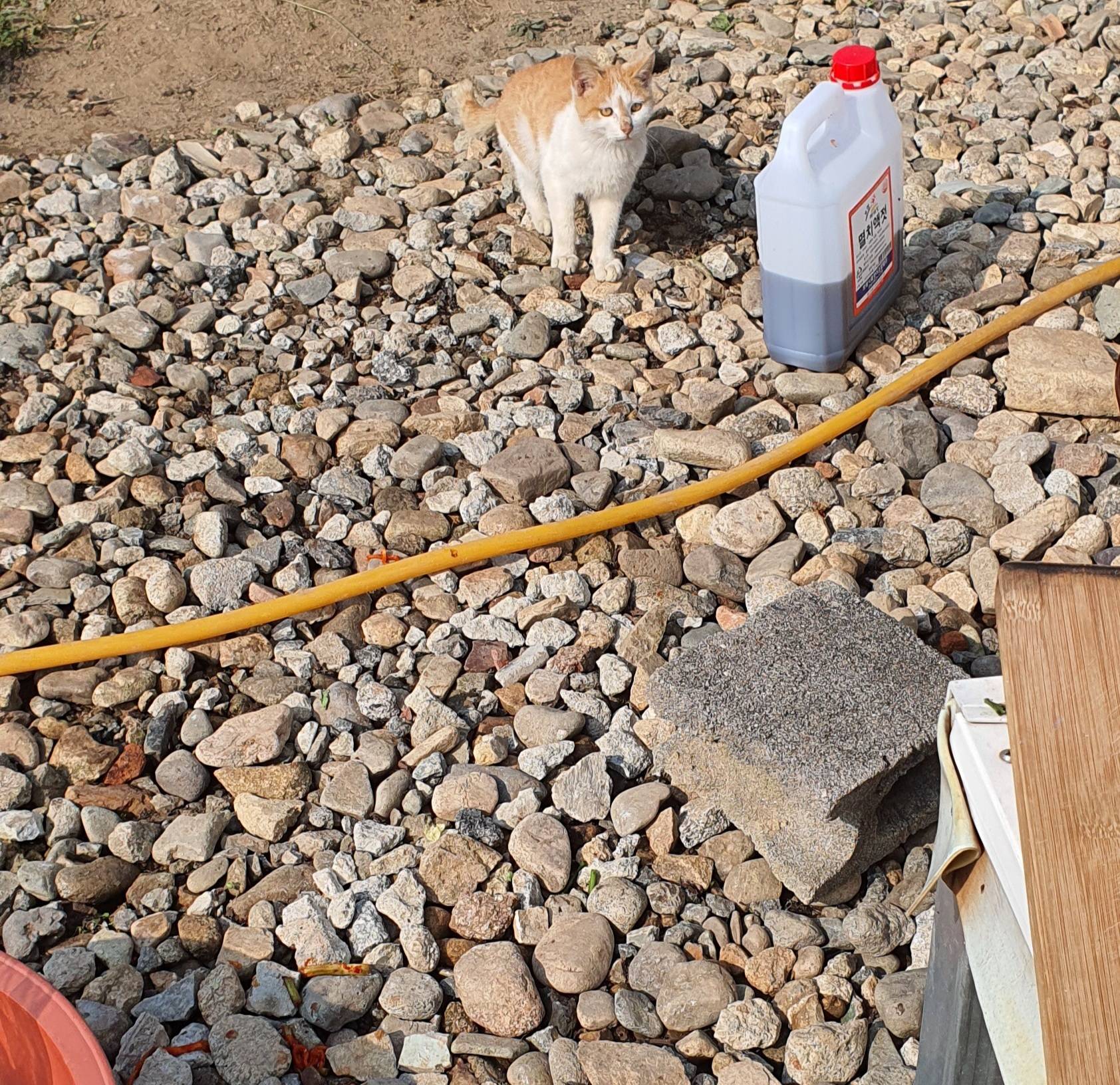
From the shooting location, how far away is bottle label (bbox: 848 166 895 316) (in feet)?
10.4

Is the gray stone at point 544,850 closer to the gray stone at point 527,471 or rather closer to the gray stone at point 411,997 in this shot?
the gray stone at point 411,997

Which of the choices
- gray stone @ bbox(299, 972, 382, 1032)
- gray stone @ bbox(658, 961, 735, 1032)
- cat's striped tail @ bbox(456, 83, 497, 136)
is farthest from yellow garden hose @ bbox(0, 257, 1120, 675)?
cat's striped tail @ bbox(456, 83, 497, 136)

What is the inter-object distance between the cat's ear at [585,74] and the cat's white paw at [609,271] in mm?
477

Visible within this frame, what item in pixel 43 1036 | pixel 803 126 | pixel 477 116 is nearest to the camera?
pixel 43 1036

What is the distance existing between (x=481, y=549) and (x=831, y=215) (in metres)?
1.20

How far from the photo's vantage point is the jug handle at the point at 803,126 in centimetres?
301

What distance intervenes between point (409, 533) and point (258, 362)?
91 centimetres

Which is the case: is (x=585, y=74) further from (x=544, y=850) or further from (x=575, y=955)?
(x=575, y=955)

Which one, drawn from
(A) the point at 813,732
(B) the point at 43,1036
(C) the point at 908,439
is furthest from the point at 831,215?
(B) the point at 43,1036

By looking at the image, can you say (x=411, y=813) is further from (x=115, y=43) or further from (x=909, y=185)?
(x=115, y=43)

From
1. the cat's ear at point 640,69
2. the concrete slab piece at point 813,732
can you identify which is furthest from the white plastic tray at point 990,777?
the cat's ear at point 640,69

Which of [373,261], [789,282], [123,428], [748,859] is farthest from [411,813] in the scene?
[373,261]

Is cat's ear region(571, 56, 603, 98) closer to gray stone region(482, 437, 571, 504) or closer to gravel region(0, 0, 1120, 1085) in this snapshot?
gravel region(0, 0, 1120, 1085)

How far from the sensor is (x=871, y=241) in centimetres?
326
